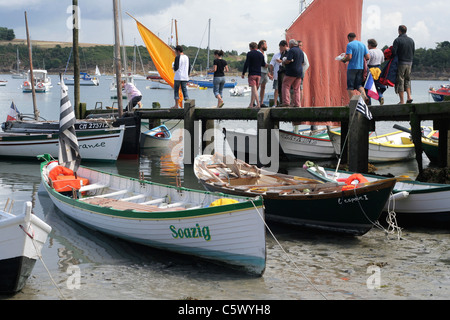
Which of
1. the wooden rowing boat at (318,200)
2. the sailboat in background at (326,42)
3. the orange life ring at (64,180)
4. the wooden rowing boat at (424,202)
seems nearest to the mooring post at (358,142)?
the wooden rowing boat at (318,200)

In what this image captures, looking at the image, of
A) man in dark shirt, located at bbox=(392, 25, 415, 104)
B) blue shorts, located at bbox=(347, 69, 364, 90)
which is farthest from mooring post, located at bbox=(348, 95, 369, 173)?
man in dark shirt, located at bbox=(392, 25, 415, 104)

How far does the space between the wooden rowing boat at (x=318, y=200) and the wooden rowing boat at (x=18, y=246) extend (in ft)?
17.9

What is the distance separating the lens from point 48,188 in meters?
14.9

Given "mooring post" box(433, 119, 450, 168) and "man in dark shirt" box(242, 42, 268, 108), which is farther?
"man in dark shirt" box(242, 42, 268, 108)

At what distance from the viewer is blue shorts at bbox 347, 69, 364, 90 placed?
16.8 m

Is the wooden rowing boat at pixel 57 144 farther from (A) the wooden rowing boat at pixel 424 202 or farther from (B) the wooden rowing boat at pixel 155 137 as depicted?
(A) the wooden rowing boat at pixel 424 202

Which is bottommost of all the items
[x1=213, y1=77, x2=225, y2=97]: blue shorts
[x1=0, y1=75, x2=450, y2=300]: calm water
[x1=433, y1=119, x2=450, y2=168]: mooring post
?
[x1=0, y1=75, x2=450, y2=300]: calm water

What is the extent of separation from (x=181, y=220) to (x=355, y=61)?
333 inches

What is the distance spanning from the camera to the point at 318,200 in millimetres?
12414

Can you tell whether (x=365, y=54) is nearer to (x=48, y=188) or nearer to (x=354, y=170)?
(x=354, y=170)

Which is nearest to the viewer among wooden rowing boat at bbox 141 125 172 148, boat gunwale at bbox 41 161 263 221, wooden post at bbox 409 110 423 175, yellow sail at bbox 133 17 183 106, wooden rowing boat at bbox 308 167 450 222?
boat gunwale at bbox 41 161 263 221

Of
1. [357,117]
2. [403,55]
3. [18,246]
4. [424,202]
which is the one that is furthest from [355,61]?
[18,246]

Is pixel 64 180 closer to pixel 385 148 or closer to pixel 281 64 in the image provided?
pixel 281 64

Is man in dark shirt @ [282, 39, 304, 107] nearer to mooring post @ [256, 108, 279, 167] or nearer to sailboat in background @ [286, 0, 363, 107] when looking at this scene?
mooring post @ [256, 108, 279, 167]
